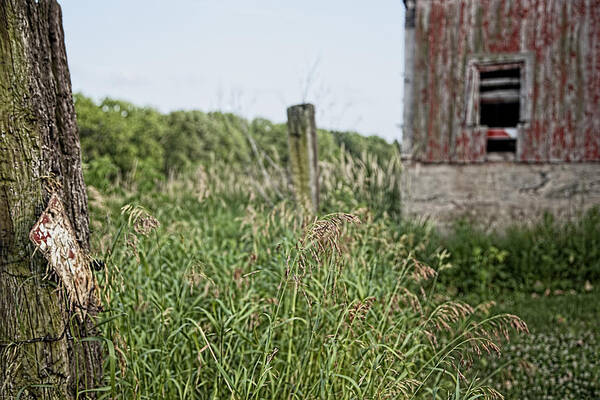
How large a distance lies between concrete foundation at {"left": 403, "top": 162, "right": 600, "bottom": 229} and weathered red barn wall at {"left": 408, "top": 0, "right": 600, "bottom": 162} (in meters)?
0.21

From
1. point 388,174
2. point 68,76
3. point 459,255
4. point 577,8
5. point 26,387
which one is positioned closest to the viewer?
point 26,387

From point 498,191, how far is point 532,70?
210 centimetres

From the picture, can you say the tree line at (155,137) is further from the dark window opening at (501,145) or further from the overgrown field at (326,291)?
the dark window opening at (501,145)

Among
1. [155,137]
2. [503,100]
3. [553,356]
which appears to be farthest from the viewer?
[155,137]

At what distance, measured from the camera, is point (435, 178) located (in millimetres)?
10188

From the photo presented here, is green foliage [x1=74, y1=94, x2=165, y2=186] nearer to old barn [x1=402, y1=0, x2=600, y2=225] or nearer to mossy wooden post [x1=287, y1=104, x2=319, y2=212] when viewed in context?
old barn [x1=402, y1=0, x2=600, y2=225]

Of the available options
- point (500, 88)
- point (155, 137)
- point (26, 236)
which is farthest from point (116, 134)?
point (26, 236)

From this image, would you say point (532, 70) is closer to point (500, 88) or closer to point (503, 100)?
point (503, 100)

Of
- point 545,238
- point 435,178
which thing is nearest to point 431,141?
point 435,178

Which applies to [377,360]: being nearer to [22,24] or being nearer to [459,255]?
[22,24]

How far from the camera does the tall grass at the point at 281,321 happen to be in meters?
2.55

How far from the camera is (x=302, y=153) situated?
6871mm

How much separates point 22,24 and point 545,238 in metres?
7.66

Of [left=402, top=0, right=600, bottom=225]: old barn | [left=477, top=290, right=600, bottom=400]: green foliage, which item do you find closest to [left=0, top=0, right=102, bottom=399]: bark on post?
[left=477, top=290, right=600, bottom=400]: green foliage
